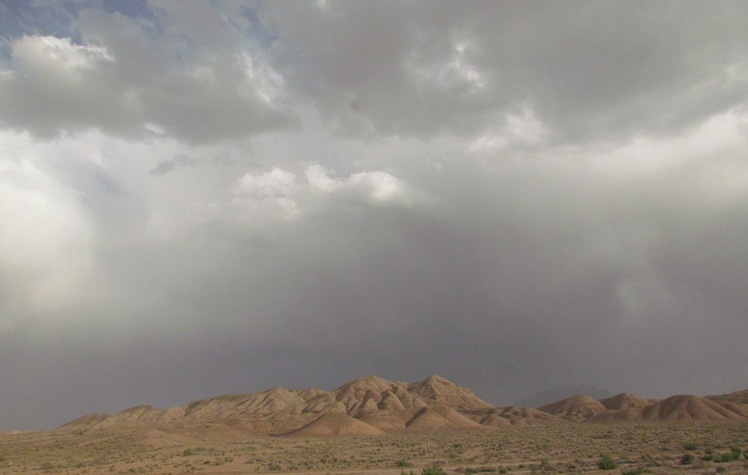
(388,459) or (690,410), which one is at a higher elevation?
(690,410)

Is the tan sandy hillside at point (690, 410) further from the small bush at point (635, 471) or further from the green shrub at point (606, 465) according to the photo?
the small bush at point (635, 471)

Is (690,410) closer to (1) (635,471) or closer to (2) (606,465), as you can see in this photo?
(2) (606,465)

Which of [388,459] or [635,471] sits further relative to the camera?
[388,459]

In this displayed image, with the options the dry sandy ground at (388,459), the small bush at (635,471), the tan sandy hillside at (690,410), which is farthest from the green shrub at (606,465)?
the tan sandy hillside at (690,410)

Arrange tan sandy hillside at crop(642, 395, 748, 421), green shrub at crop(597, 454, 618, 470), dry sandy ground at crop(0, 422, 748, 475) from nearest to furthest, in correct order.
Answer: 1. green shrub at crop(597, 454, 618, 470)
2. dry sandy ground at crop(0, 422, 748, 475)
3. tan sandy hillside at crop(642, 395, 748, 421)

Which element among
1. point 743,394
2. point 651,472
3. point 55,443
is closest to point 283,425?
point 55,443

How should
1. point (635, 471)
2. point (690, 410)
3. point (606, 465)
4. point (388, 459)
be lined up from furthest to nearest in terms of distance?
point (690, 410), point (388, 459), point (606, 465), point (635, 471)

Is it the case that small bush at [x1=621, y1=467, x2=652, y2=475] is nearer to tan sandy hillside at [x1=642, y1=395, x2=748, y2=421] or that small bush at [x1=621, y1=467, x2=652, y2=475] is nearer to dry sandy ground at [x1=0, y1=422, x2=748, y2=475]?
dry sandy ground at [x1=0, y1=422, x2=748, y2=475]

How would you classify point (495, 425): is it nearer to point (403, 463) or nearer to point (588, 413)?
point (588, 413)

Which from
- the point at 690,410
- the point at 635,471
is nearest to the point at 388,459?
the point at 635,471

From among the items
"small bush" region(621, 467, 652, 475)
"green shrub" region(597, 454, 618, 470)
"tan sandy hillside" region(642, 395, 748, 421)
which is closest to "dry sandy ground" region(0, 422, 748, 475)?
"small bush" region(621, 467, 652, 475)

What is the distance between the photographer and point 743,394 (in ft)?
605

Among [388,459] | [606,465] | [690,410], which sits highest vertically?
[606,465]

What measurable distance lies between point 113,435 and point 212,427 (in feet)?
101
